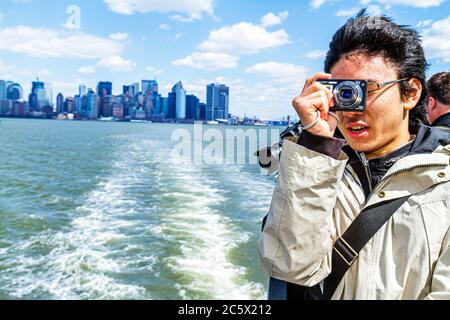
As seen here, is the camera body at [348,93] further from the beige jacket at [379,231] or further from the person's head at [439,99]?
the person's head at [439,99]

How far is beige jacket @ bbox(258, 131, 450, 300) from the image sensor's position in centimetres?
140

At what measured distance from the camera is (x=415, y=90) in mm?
1725

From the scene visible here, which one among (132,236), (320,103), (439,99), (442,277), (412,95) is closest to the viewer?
(442,277)

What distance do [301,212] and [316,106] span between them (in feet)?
1.16

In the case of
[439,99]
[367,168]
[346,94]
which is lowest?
[367,168]

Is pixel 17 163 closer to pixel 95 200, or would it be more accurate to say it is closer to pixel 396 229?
pixel 95 200

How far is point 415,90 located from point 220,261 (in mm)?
6249

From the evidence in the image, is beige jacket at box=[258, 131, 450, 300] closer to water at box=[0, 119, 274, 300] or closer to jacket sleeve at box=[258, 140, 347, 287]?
jacket sleeve at box=[258, 140, 347, 287]

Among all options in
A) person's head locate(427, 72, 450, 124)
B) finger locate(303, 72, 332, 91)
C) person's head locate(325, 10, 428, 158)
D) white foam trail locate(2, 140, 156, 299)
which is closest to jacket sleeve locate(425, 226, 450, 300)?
person's head locate(325, 10, 428, 158)

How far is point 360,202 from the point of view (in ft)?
5.20

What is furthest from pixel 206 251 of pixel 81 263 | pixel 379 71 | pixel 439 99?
pixel 379 71

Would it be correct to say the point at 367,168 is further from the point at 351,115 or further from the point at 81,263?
the point at 81,263

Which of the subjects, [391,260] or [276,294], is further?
[276,294]
